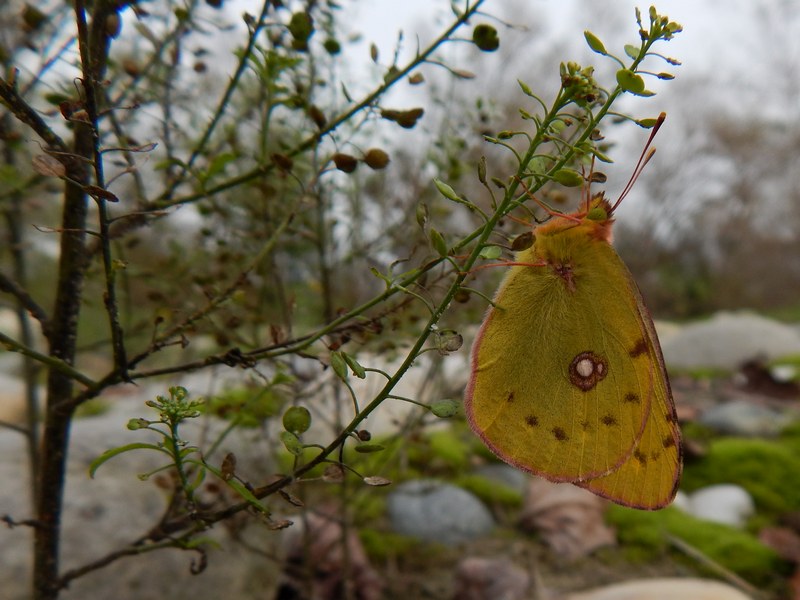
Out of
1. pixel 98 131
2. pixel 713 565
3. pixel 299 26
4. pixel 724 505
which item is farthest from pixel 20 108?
pixel 724 505

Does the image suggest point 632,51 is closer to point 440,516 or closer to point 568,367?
point 568,367

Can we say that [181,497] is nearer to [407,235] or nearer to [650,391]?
[650,391]

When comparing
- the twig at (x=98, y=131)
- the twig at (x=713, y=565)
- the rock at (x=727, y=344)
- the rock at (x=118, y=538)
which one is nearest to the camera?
the twig at (x=98, y=131)

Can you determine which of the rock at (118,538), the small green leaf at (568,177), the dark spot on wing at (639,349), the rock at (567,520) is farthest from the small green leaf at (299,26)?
the rock at (567,520)

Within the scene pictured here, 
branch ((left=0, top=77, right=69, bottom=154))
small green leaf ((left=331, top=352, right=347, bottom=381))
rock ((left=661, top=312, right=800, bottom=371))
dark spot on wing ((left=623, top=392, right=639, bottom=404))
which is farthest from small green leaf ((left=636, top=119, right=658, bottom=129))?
rock ((left=661, top=312, right=800, bottom=371))

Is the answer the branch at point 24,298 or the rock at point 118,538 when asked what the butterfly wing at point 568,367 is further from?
the rock at point 118,538

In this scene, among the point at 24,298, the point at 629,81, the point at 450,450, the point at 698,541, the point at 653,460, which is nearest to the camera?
the point at 629,81

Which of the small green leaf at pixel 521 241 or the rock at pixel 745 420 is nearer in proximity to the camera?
the small green leaf at pixel 521 241

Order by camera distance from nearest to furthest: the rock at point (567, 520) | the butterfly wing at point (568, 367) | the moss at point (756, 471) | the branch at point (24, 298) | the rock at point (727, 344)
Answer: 1. the branch at point (24, 298)
2. the butterfly wing at point (568, 367)
3. the rock at point (567, 520)
4. the moss at point (756, 471)
5. the rock at point (727, 344)
